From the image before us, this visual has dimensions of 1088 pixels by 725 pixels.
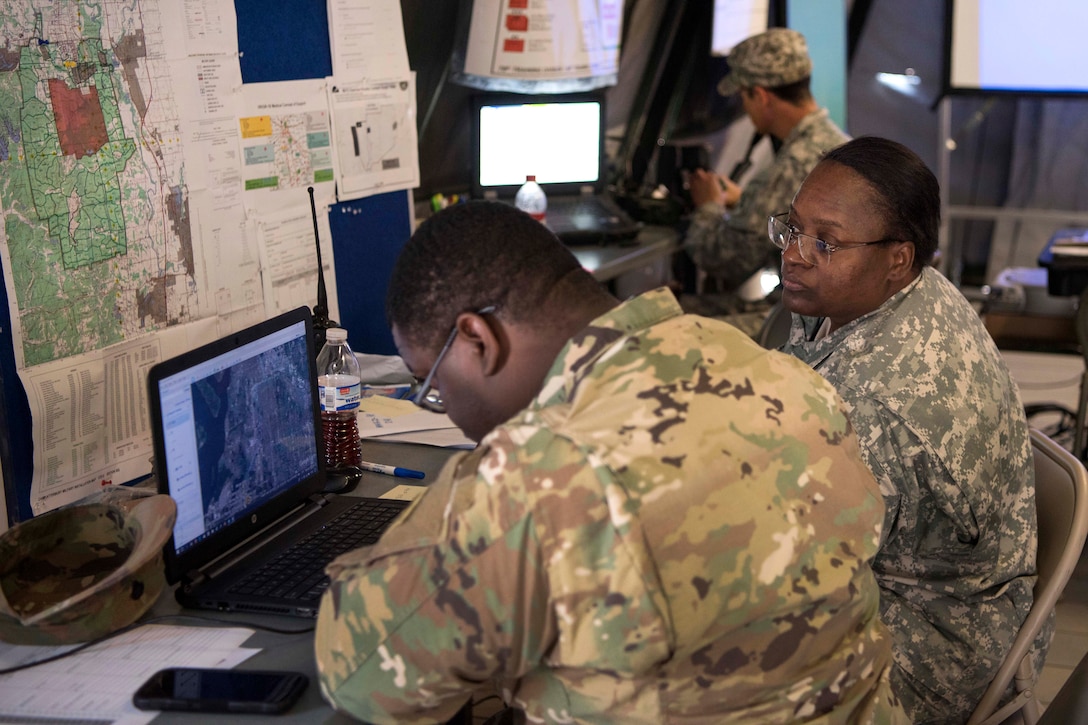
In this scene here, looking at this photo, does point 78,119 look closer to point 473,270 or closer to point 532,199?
point 473,270

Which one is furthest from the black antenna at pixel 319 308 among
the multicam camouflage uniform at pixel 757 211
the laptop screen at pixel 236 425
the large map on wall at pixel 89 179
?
the multicam camouflage uniform at pixel 757 211

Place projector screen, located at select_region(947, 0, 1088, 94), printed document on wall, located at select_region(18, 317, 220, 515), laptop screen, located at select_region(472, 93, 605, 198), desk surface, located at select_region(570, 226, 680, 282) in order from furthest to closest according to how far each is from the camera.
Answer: projector screen, located at select_region(947, 0, 1088, 94) → laptop screen, located at select_region(472, 93, 605, 198) → desk surface, located at select_region(570, 226, 680, 282) → printed document on wall, located at select_region(18, 317, 220, 515)

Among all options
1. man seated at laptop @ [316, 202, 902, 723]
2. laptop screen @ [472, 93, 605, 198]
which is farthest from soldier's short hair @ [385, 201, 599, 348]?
laptop screen @ [472, 93, 605, 198]

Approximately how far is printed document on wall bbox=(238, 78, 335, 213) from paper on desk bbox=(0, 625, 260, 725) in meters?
1.00

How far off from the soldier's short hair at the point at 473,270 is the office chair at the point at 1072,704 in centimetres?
75

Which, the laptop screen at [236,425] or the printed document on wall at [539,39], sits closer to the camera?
the laptop screen at [236,425]

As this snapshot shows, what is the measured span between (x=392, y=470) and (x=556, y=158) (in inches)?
82.3

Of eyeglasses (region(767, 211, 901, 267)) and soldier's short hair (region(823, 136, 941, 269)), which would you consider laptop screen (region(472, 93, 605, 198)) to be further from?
soldier's short hair (region(823, 136, 941, 269))

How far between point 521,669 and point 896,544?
2.87 ft

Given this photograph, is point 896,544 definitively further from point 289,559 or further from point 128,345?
point 128,345

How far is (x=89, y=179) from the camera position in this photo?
65.4 inches

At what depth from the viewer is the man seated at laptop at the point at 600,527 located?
0.93 meters

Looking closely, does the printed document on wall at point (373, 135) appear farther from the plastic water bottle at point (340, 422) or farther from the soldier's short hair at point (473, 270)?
the soldier's short hair at point (473, 270)

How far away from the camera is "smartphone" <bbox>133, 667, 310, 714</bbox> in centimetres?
112
